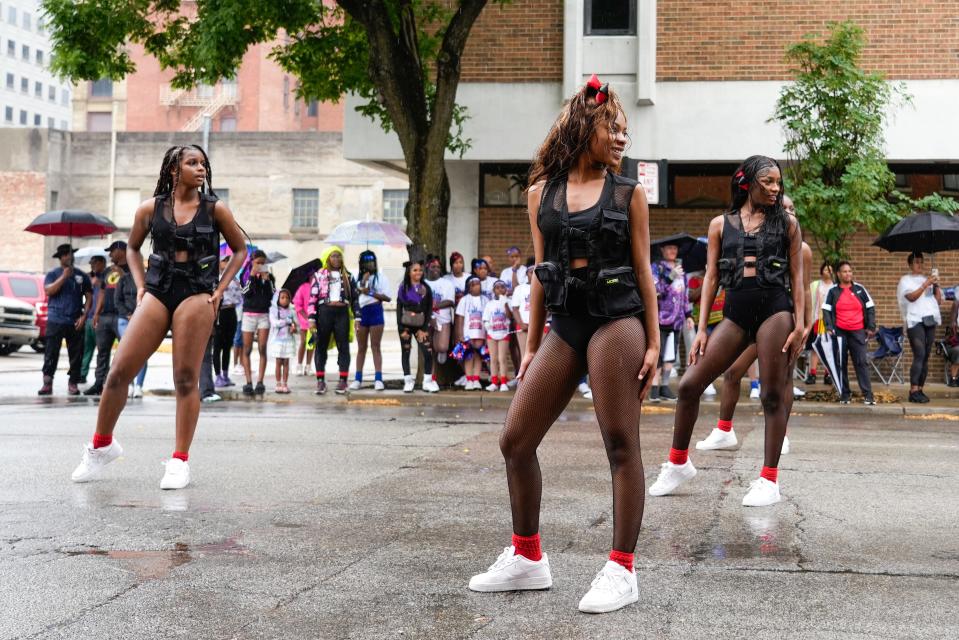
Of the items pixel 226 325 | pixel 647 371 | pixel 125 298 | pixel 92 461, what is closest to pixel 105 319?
pixel 125 298

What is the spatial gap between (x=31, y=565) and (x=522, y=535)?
2091 mm

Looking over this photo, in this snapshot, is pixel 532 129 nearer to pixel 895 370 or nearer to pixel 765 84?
pixel 765 84

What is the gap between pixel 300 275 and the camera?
1656 cm

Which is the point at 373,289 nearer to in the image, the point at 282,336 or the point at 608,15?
the point at 282,336

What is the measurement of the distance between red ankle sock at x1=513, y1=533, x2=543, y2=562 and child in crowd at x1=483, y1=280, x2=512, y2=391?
454 inches

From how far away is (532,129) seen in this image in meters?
18.7

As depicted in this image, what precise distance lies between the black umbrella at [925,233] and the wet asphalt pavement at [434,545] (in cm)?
625

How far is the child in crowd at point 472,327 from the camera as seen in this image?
16109 millimetres

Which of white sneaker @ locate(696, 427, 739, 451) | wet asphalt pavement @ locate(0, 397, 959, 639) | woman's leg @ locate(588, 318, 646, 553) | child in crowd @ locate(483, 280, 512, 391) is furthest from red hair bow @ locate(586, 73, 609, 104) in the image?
child in crowd @ locate(483, 280, 512, 391)

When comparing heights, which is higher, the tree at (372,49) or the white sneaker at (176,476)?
the tree at (372,49)

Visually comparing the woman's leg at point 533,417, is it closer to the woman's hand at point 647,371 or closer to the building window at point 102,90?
the woman's hand at point 647,371

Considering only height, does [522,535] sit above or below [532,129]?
below

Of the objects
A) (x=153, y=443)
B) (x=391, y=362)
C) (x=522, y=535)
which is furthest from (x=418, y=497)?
(x=391, y=362)

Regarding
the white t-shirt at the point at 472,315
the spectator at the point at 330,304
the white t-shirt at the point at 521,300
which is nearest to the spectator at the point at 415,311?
the white t-shirt at the point at 472,315
